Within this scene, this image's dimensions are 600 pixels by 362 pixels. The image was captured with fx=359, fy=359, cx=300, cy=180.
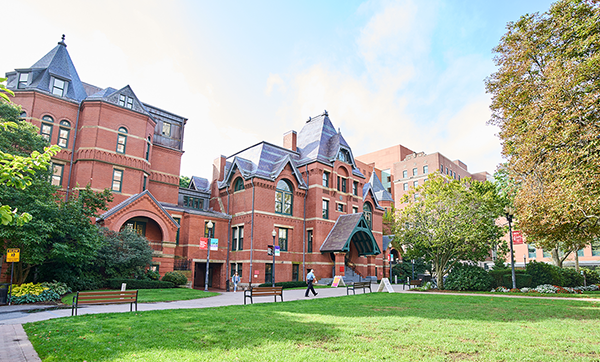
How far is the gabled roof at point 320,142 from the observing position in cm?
3947

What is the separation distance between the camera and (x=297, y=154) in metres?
41.6

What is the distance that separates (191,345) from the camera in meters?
7.67

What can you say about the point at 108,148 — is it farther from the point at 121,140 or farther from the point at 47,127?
the point at 47,127

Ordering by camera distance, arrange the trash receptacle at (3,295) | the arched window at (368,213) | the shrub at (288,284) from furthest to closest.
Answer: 1. the arched window at (368,213)
2. the shrub at (288,284)
3. the trash receptacle at (3,295)

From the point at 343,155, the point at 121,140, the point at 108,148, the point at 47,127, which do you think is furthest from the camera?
the point at 343,155

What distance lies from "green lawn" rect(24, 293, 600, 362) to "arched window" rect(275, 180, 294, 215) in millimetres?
23304

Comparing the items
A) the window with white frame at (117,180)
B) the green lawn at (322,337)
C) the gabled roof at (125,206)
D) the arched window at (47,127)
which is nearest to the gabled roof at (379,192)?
the gabled roof at (125,206)

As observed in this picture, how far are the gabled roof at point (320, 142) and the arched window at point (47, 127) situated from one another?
23070 mm

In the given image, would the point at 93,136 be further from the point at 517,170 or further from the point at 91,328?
the point at 517,170

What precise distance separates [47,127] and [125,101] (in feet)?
21.3

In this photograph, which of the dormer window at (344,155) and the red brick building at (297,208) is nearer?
the red brick building at (297,208)

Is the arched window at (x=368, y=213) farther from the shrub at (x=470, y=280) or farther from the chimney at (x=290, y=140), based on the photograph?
the shrub at (x=470, y=280)

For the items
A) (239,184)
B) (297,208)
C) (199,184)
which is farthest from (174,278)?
(199,184)

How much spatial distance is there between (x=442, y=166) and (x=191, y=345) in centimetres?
8431
